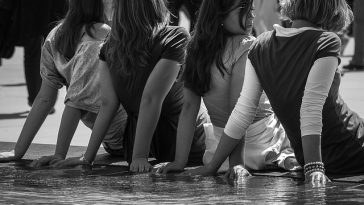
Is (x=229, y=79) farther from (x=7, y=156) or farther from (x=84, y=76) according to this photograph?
(x=7, y=156)

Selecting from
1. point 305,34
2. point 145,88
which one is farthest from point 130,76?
point 305,34

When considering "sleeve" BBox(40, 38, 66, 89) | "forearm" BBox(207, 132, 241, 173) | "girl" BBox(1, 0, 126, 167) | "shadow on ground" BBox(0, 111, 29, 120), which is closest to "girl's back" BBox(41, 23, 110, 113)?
"girl" BBox(1, 0, 126, 167)

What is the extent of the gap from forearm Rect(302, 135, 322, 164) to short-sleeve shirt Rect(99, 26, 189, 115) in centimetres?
118

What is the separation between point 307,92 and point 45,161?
75.9 inches

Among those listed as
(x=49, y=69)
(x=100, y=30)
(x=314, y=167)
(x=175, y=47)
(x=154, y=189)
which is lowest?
(x=154, y=189)

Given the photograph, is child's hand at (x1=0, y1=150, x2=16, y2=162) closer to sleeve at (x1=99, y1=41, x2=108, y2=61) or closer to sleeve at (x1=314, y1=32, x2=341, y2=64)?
sleeve at (x1=99, y1=41, x2=108, y2=61)

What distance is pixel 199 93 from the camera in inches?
242

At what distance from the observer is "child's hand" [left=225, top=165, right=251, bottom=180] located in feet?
19.2

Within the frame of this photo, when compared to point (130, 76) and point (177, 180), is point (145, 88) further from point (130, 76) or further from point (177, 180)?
point (177, 180)

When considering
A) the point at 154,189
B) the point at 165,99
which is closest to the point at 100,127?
the point at 165,99

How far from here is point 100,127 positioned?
254 inches

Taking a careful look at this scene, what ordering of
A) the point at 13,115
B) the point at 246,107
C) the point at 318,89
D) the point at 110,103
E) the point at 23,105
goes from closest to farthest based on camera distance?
the point at 318,89, the point at 246,107, the point at 110,103, the point at 13,115, the point at 23,105

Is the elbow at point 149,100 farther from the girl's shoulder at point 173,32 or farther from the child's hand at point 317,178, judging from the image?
the child's hand at point 317,178

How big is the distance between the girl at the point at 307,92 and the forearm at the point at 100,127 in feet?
2.52
